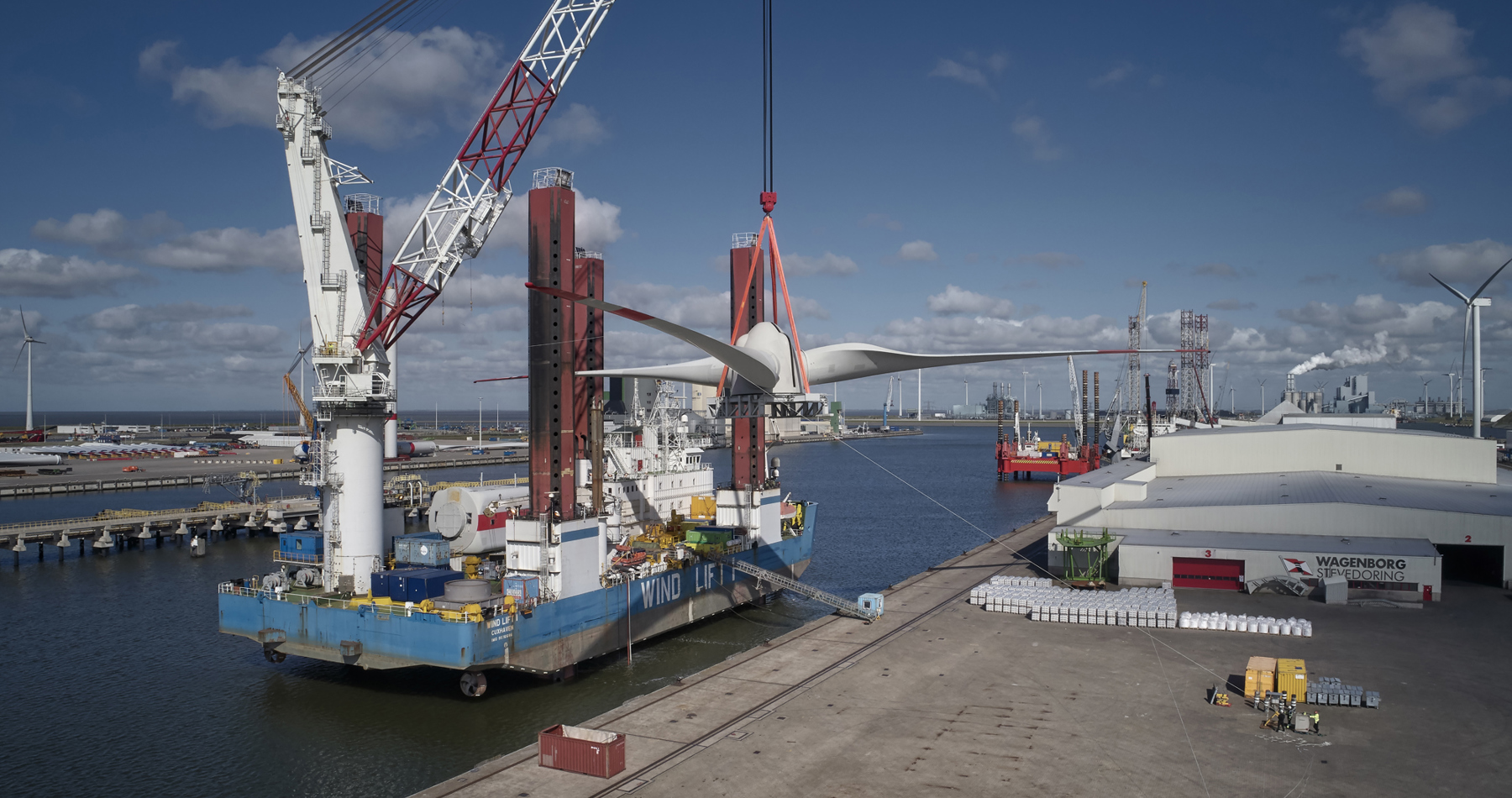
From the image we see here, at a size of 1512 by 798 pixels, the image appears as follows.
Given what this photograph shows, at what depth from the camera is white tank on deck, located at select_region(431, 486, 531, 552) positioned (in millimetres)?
46875

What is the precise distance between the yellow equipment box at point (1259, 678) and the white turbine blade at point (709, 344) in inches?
642

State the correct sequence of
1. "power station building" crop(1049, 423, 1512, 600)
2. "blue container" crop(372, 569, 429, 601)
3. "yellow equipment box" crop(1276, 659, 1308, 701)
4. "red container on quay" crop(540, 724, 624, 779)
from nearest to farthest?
1. "red container on quay" crop(540, 724, 624, 779)
2. "yellow equipment box" crop(1276, 659, 1308, 701)
3. "blue container" crop(372, 569, 429, 601)
4. "power station building" crop(1049, 423, 1512, 600)

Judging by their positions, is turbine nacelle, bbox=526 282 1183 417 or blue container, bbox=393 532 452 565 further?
blue container, bbox=393 532 452 565

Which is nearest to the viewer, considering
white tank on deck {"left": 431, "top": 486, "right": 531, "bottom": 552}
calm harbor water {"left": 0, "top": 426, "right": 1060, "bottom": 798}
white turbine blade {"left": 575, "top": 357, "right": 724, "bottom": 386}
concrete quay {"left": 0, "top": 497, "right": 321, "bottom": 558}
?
calm harbor water {"left": 0, "top": 426, "right": 1060, "bottom": 798}

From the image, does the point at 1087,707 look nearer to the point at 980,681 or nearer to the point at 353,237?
the point at 980,681

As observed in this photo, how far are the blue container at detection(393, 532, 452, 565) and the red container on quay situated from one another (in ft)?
68.1

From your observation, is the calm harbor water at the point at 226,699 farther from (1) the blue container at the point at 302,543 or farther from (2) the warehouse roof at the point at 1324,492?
(2) the warehouse roof at the point at 1324,492

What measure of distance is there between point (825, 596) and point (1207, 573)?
18133mm

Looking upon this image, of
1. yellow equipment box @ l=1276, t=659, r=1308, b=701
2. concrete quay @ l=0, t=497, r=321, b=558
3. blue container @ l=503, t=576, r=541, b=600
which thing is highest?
blue container @ l=503, t=576, r=541, b=600

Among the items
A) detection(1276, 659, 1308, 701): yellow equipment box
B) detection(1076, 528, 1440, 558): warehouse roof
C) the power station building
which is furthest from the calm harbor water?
detection(1276, 659, 1308, 701): yellow equipment box

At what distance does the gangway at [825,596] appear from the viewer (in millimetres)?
37812

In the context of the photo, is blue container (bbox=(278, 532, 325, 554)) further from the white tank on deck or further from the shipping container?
the shipping container

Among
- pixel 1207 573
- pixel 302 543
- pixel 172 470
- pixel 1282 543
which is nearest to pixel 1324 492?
pixel 1282 543

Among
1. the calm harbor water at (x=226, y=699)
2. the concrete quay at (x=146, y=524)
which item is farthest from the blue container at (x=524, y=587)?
the concrete quay at (x=146, y=524)
